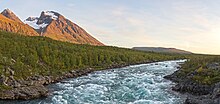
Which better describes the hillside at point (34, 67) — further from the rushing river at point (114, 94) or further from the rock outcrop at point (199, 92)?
the rock outcrop at point (199, 92)

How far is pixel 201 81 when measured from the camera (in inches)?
1104

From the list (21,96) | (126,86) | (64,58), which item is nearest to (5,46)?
(64,58)

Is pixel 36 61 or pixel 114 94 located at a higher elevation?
pixel 36 61

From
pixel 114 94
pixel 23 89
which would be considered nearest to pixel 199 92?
pixel 114 94

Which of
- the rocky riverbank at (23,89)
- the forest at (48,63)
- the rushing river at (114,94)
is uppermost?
the forest at (48,63)

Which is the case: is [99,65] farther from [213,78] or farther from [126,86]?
[213,78]

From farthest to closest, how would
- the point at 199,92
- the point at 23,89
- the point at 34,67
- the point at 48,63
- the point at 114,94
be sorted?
1. the point at 48,63
2. the point at 34,67
3. the point at 114,94
4. the point at 199,92
5. the point at 23,89

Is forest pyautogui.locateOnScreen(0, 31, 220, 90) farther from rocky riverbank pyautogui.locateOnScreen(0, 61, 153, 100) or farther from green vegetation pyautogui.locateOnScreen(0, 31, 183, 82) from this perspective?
rocky riverbank pyautogui.locateOnScreen(0, 61, 153, 100)

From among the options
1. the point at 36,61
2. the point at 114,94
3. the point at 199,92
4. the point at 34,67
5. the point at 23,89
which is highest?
the point at 36,61

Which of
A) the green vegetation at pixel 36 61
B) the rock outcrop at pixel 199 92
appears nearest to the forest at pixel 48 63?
the green vegetation at pixel 36 61

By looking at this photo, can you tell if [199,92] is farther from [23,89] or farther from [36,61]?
[36,61]

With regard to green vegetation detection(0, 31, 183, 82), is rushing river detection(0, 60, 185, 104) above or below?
below

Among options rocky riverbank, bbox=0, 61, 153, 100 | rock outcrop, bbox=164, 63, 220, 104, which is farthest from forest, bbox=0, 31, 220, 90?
rocky riverbank, bbox=0, 61, 153, 100

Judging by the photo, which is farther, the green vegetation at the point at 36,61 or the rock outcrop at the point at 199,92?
the green vegetation at the point at 36,61
